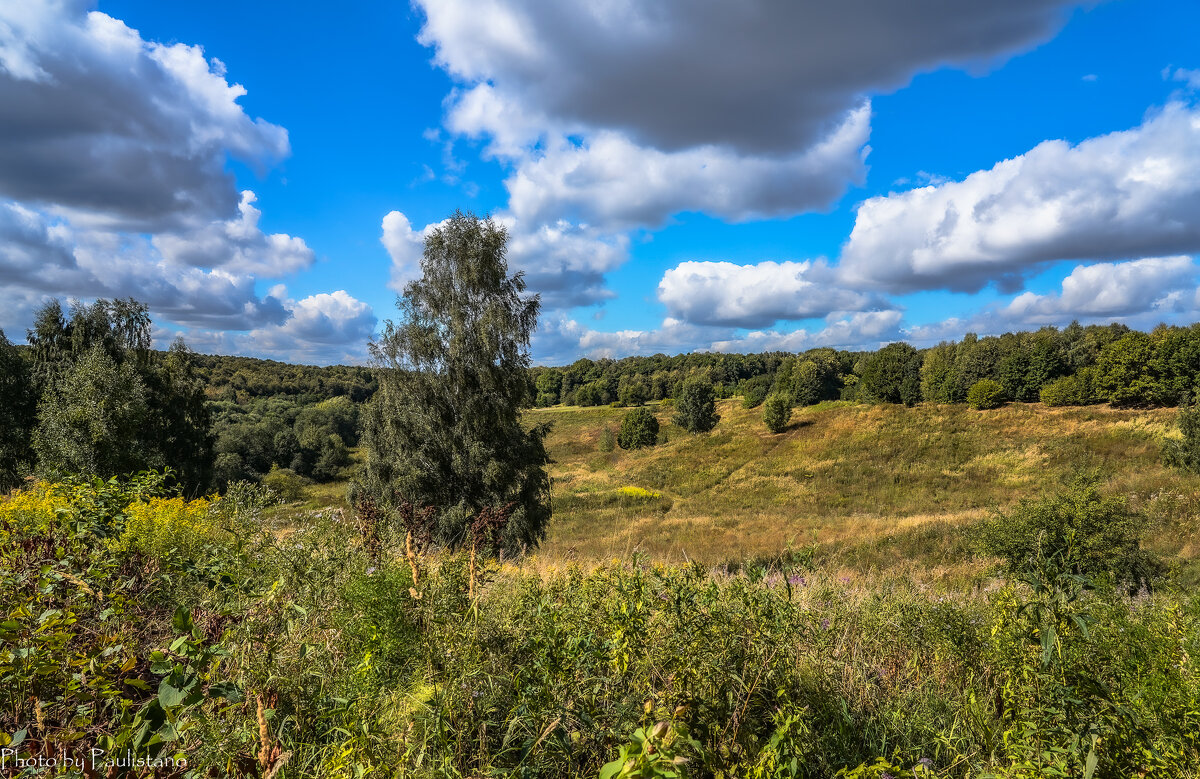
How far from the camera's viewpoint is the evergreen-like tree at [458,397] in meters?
14.7

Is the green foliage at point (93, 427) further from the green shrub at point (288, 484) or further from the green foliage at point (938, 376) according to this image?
the green foliage at point (938, 376)

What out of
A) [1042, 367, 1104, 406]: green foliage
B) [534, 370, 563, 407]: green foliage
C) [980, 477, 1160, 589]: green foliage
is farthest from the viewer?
[534, 370, 563, 407]: green foliage

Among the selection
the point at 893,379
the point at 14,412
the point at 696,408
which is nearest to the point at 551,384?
the point at 696,408

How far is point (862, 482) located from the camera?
121ft

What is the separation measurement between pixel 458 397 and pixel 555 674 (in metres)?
13.4

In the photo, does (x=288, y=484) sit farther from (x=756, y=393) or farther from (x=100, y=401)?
(x=756, y=393)

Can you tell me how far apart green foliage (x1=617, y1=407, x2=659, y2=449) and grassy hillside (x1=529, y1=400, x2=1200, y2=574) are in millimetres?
4114

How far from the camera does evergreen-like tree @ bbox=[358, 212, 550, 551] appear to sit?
14711 mm

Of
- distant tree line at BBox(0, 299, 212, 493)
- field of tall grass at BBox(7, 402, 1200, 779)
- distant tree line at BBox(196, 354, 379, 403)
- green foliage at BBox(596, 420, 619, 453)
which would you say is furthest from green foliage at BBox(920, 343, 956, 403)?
distant tree line at BBox(196, 354, 379, 403)

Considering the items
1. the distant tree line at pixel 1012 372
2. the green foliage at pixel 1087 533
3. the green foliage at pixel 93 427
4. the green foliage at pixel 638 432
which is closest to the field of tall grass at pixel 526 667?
the green foliage at pixel 1087 533

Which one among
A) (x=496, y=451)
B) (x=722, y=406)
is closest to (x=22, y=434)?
(x=496, y=451)

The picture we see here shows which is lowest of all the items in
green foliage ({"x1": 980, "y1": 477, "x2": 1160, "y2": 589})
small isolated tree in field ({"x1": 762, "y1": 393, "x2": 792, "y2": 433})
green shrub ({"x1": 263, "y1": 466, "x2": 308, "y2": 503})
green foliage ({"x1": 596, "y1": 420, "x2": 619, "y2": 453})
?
green shrub ({"x1": 263, "y1": 466, "x2": 308, "y2": 503})

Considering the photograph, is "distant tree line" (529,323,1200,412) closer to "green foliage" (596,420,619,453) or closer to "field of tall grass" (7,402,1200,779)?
"green foliage" (596,420,619,453)

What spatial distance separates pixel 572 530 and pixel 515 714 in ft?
92.8
